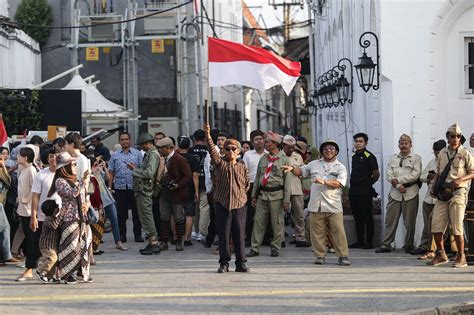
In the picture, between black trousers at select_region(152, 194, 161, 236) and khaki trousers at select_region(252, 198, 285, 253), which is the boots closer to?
black trousers at select_region(152, 194, 161, 236)

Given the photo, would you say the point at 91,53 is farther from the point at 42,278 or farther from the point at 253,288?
the point at 253,288

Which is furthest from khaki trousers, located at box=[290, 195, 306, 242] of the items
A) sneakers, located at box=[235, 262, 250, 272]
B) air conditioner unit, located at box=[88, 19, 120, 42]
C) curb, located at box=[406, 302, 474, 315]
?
air conditioner unit, located at box=[88, 19, 120, 42]

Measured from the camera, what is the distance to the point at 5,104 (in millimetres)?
22812

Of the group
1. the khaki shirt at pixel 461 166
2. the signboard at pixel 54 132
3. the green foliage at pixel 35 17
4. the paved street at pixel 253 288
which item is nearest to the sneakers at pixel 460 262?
the paved street at pixel 253 288

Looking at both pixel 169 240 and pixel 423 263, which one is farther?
pixel 169 240

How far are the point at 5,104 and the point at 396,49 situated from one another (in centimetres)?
1085

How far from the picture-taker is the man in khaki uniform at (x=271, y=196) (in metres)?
15.0

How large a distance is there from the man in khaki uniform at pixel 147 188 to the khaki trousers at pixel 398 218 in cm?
369

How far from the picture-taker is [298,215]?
1664cm

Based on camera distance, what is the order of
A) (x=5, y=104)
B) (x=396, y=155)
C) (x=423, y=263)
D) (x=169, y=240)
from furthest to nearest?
(x=5, y=104)
(x=169, y=240)
(x=396, y=155)
(x=423, y=263)

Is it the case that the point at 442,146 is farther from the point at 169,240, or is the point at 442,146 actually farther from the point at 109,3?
the point at 109,3

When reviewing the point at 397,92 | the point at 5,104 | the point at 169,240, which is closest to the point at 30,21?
the point at 5,104

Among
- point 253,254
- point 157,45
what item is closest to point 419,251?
point 253,254

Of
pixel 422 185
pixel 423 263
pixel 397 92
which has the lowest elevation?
pixel 423 263
